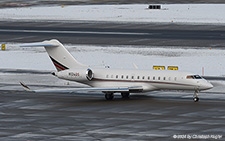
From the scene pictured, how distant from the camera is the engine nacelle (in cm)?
4938

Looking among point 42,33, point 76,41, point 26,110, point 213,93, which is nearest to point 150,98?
point 213,93

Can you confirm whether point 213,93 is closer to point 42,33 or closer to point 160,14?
point 42,33

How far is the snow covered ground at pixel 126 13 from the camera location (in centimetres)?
11031

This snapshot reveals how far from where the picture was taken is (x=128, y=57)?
7200cm

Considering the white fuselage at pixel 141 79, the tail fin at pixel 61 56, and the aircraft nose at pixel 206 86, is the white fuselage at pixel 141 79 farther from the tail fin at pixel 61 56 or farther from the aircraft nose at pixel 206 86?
the tail fin at pixel 61 56

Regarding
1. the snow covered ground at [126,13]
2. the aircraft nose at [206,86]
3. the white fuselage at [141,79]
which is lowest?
the aircraft nose at [206,86]

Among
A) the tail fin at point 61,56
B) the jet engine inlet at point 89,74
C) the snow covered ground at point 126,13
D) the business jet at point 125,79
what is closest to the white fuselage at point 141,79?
the business jet at point 125,79

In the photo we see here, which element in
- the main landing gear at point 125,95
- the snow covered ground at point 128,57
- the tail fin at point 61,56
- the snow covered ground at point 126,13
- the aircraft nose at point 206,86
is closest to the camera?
the aircraft nose at point 206,86

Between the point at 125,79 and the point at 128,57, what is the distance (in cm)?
2310

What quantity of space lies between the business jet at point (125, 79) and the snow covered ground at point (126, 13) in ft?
186

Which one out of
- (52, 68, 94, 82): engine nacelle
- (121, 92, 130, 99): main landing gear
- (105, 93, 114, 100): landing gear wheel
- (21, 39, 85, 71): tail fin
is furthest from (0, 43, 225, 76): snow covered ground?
(52, 68, 94, 82): engine nacelle

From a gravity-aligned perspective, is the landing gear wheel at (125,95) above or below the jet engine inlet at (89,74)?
below

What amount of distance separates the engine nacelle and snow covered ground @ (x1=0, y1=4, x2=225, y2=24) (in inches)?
2255

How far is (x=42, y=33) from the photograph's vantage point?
91688mm
